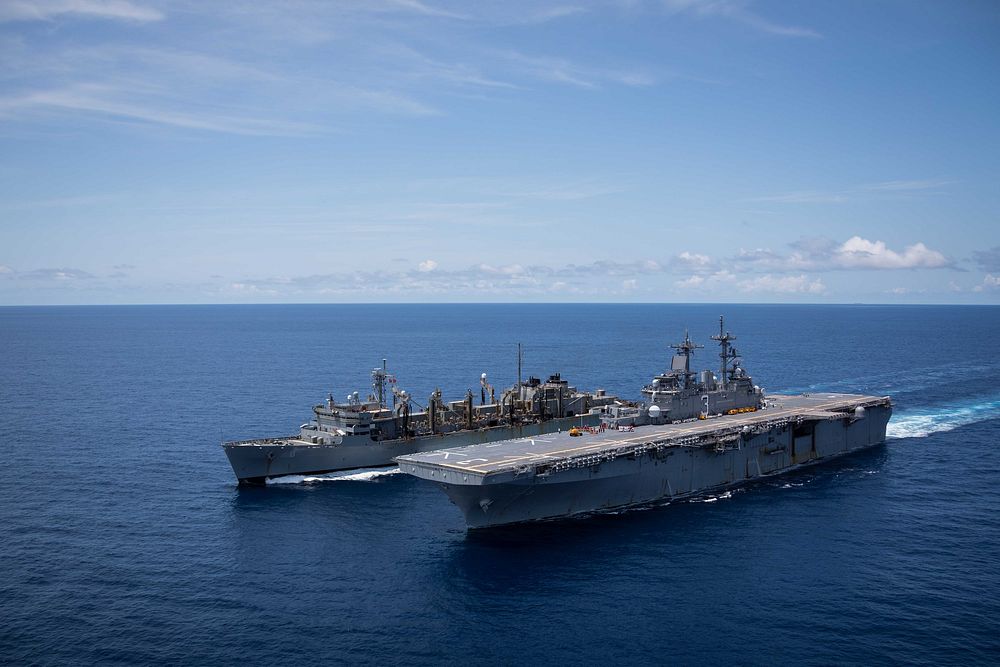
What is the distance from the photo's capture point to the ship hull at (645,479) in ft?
142

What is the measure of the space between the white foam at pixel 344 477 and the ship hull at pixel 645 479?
42.4 ft

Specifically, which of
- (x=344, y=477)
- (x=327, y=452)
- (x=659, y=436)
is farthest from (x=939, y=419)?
(x=327, y=452)

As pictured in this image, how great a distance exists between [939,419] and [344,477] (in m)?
57.0

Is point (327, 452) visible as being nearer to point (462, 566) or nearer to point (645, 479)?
point (462, 566)

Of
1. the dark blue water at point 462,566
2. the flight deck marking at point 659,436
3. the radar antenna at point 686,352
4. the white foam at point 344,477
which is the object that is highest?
the radar antenna at point 686,352

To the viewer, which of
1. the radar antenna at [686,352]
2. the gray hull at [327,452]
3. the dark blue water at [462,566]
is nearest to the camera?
the dark blue water at [462,566]

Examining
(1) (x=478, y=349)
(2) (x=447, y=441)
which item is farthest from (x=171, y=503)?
(1) (x=478, y=349)

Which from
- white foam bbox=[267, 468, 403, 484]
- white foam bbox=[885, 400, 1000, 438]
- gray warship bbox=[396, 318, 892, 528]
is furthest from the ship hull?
white foam bbox=[267, 468, 403, 484]

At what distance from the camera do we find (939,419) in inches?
2977

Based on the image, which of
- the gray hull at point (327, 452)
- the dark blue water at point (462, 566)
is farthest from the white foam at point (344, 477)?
the dark blue water at point (462, 566)

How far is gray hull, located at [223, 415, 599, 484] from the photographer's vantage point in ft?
175

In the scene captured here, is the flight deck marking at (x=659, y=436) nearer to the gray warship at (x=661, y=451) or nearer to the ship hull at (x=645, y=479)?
the gray warship at (x=661, y=451)

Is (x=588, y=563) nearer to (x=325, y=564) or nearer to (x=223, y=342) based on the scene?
(x=325, y=564)

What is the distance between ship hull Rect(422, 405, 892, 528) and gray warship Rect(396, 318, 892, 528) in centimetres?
7
